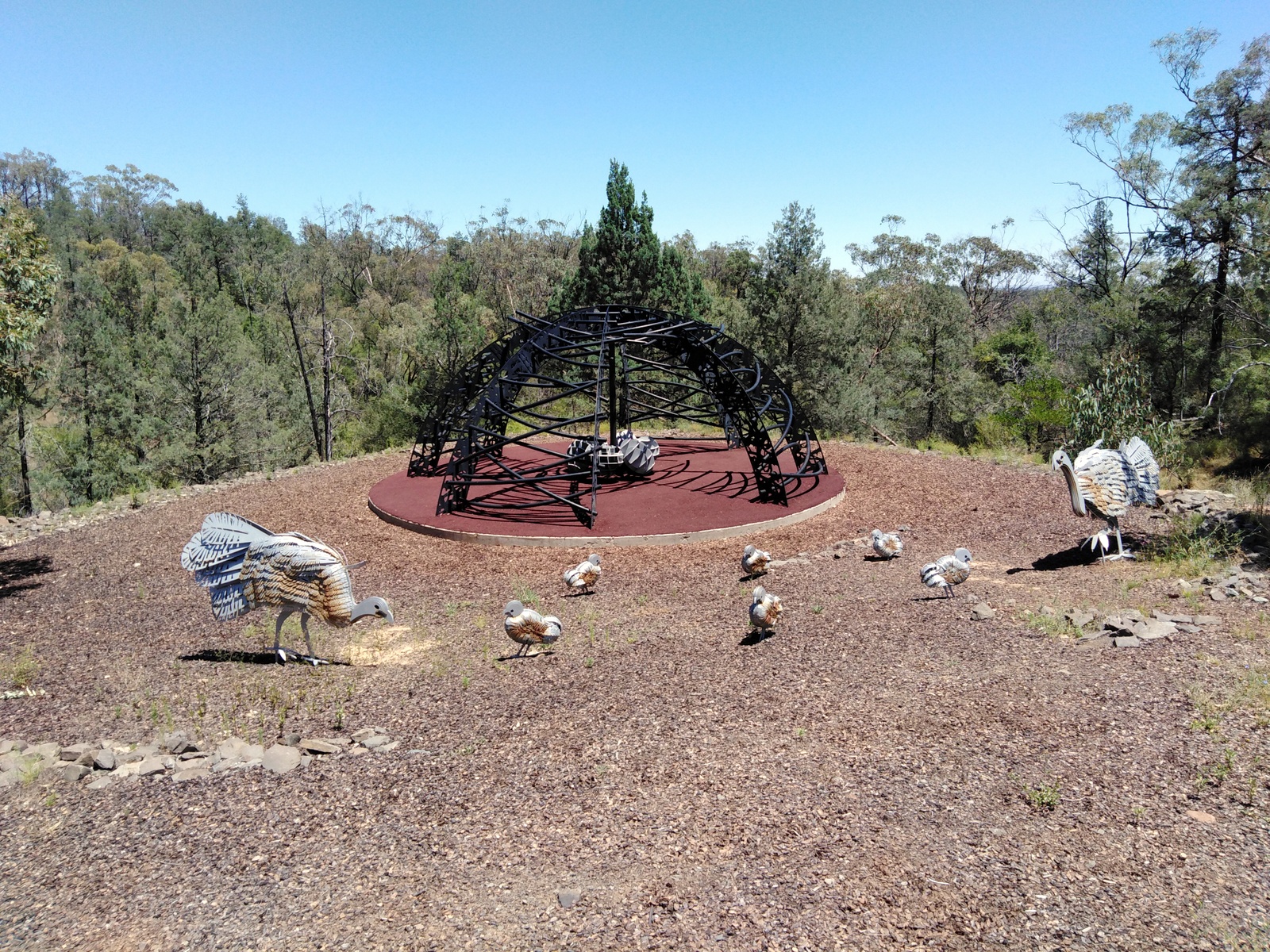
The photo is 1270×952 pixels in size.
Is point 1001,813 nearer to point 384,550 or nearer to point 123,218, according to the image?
point 384,550

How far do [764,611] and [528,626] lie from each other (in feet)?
8.84

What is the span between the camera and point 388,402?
36.9 meters

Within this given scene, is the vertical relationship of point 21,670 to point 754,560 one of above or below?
below

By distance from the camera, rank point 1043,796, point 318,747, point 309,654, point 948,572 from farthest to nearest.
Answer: point 948,572 → point 309,654 → point 318,747 → point 1043,796

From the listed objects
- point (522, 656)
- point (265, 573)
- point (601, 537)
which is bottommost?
point (522, 656)

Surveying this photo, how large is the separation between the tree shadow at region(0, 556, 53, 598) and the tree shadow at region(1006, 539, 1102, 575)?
1525 centimetres

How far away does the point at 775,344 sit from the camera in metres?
32.8

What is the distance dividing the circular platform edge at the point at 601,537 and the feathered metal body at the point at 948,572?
4749mm

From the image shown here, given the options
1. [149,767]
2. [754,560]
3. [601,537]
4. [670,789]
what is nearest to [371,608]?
[149,767]

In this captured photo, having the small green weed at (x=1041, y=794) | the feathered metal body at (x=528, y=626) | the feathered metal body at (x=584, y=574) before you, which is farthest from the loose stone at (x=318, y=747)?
the small green weed at (x=1041, y=794)

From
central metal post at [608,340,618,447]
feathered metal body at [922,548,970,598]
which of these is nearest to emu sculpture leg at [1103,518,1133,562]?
feathered metal body at [922,548,970,598]

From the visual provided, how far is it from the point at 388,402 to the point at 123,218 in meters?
68.6

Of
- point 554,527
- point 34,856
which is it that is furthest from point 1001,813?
point 554,527

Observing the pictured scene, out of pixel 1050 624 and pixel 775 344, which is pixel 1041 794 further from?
pixel 775 344
